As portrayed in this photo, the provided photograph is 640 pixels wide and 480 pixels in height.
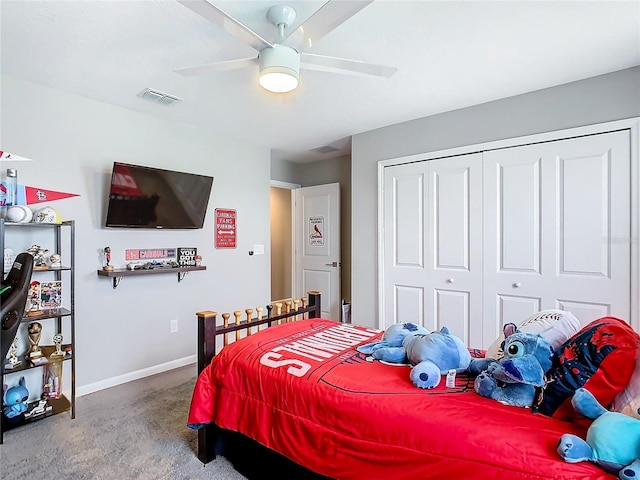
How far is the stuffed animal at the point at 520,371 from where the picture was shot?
4.18ft

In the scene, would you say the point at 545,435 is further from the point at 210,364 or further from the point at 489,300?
the point at 489,300

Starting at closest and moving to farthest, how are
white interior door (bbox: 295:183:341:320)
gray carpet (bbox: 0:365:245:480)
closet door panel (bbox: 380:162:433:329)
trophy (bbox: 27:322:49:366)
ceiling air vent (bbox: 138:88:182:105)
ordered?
gray carpet (bbox: 0:365:245:480) < trophy (bbox: 27:322:49:366) < ceiling air vent (bbox: 138:88:182:105) < closet door panel (bbox: 380:162:433:329) < white interior door (bbox: 295:183:341:320)

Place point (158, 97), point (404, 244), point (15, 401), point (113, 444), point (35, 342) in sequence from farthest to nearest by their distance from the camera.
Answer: point (404, 244), point (158, 97), point (35, 342), point (15, 401), point (113, 444)

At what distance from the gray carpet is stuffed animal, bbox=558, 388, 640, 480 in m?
1.55

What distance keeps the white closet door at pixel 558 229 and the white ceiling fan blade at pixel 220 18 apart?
2.28m

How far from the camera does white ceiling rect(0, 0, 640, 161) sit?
1.79 meters

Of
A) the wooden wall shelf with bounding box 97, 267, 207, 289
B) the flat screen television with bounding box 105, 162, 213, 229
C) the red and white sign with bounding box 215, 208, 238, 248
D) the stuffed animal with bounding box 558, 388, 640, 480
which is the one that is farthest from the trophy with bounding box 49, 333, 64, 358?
the stuffed animal with bounding box 558, 388, 640, 480

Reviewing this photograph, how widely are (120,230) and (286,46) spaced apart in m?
2.26

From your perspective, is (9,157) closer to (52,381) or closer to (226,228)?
(52,381)

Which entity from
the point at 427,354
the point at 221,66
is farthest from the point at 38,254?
the point at 427,354

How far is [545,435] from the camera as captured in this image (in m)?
1.12

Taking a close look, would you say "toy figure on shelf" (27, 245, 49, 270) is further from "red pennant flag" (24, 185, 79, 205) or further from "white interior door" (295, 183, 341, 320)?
"white interior door" (295, 183, 341, 320)

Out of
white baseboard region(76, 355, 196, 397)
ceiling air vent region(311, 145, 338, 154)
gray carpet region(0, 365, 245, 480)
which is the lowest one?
gray carpet region(0, 365, 245, 480)

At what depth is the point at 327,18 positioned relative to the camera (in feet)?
4.66
